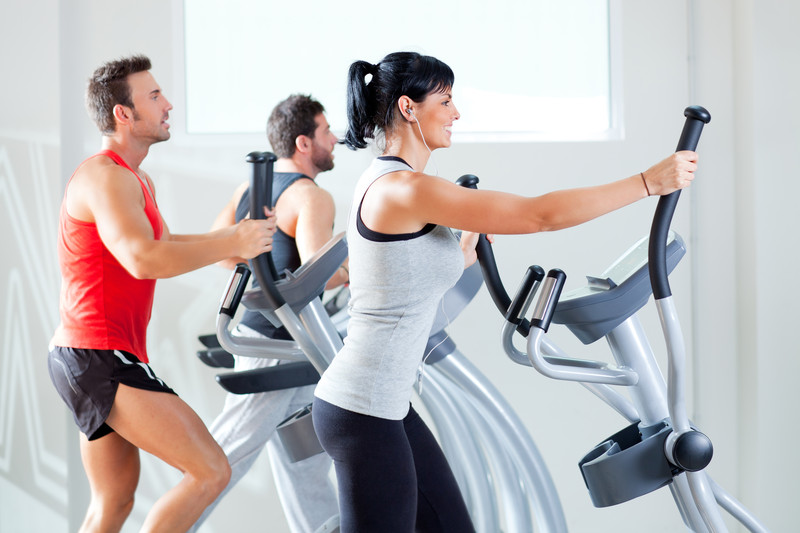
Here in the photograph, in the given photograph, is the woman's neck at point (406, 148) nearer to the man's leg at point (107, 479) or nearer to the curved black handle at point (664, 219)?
the curved black handle at point (664, 219)

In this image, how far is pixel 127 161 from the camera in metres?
2.04

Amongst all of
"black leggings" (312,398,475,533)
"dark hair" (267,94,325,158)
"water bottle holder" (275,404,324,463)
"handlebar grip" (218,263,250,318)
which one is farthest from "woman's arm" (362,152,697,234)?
"dark hair" (267,94,325,158)

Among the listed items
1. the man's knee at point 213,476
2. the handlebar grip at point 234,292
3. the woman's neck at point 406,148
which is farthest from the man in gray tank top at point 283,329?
the woman's neck at point 406,148

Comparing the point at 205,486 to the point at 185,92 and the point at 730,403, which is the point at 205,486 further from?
the point at 730,403

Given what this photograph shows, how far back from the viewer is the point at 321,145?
267cm

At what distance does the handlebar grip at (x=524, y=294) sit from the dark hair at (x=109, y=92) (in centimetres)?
113

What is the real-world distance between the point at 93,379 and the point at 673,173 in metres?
1.36

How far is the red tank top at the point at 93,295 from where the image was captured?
74.0 inches

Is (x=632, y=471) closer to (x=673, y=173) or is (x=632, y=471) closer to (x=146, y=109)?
(x=673, y=173)

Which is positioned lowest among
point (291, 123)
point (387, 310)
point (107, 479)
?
point (107, 479)

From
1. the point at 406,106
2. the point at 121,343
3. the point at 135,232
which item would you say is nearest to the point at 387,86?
the point at 406,106

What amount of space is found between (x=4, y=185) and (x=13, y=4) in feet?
2.29

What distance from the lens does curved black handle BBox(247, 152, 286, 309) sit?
1.72 m

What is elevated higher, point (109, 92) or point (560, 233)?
point (109, 92)
